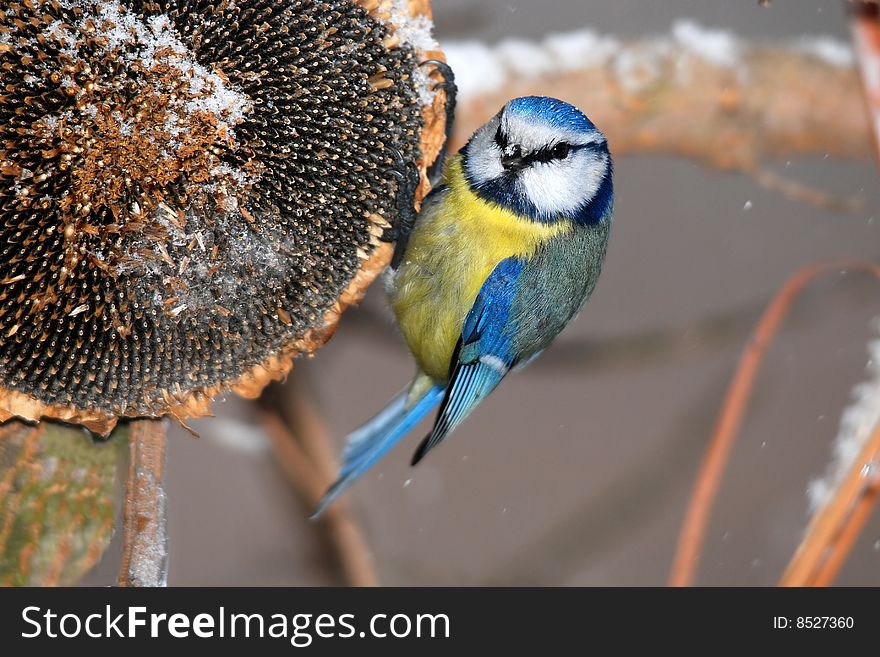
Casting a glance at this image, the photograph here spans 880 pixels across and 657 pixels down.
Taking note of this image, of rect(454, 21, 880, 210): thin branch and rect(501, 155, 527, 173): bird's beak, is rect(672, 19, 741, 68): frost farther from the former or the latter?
rect(501, 155, 527, 173): bird's beak

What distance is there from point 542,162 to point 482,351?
9.7 inches

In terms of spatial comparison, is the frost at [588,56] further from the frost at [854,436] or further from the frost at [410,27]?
the frost at [854,436]

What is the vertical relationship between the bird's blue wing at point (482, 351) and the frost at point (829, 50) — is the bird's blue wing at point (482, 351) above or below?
below

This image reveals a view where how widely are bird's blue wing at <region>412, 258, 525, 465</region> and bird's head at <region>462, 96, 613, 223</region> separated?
8 centimetres

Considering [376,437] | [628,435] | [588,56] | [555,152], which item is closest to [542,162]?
[555,152]

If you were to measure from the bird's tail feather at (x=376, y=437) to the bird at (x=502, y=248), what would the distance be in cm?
9

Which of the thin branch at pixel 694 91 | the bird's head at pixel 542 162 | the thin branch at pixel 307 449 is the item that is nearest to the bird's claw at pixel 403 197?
the bird's head at pixel 542 162

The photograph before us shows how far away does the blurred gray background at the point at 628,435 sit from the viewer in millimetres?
1697

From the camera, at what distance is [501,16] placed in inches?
55.9

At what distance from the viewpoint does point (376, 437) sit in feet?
3.86

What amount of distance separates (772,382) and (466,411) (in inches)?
46.1

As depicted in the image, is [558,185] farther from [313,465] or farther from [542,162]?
[313,465]

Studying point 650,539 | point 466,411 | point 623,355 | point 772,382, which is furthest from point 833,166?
point 466,411
